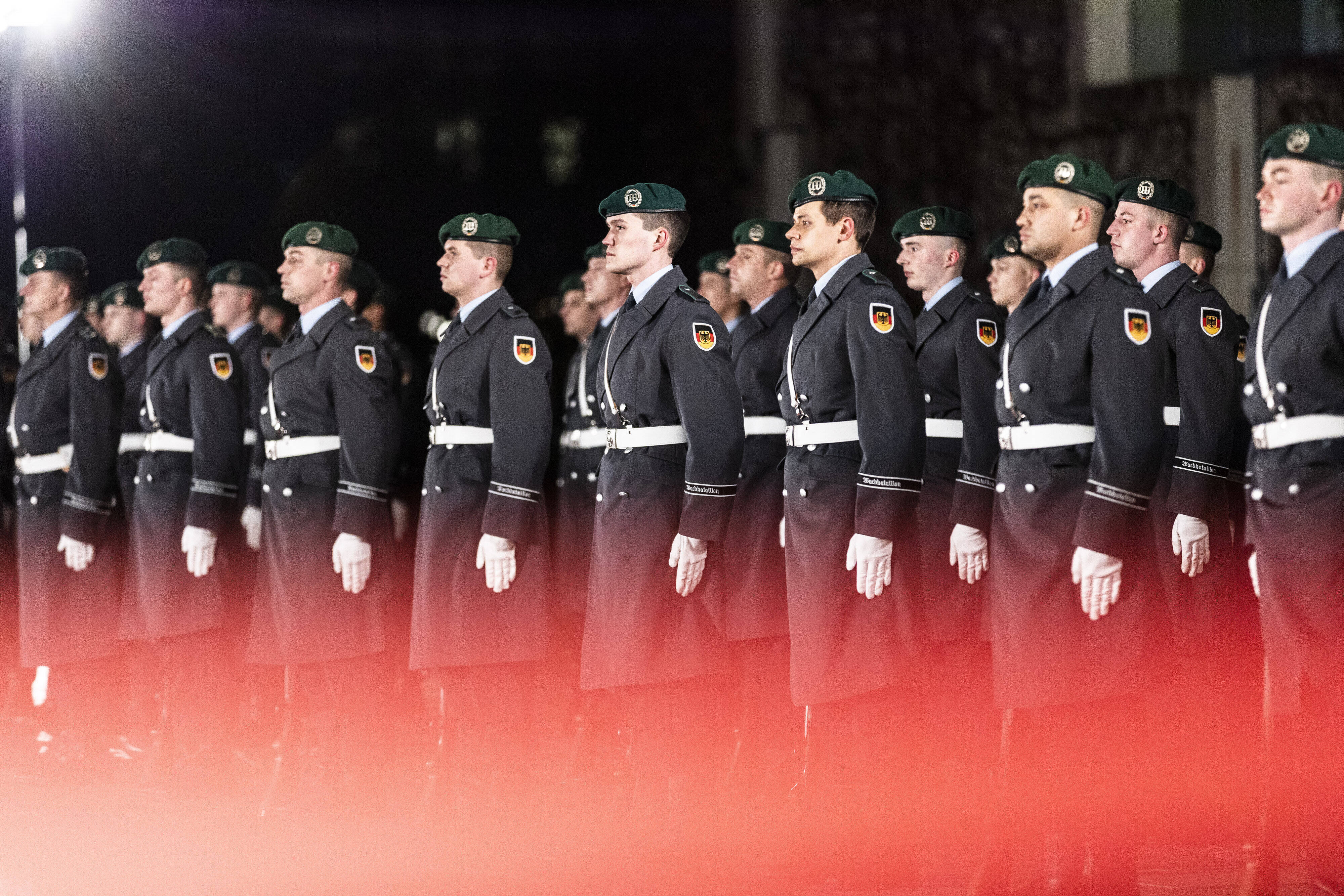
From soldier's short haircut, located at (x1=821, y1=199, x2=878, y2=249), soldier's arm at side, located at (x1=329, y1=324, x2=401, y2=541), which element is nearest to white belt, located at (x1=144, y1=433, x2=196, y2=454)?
soldier's arm at side, located at (x1=329, y1=324, x2=401, y2=541)

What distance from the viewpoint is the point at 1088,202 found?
4.84 m

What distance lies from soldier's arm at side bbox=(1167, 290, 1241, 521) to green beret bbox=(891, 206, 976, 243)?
939 mm

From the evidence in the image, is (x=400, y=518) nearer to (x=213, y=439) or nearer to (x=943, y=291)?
(x=213, y=439)

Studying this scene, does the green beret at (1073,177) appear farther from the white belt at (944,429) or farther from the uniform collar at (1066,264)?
the white belt at (944,429)

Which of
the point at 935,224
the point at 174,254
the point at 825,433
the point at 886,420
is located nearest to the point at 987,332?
the point at 935,224

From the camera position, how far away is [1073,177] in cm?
482

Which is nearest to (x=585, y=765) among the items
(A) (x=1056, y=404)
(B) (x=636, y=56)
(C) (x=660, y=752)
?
(C) (x=660, y=752)

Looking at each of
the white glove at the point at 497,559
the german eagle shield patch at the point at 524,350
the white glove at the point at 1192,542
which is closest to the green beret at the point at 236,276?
the german eagle shield patch at the point at 524,350

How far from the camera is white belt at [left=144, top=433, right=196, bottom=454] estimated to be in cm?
697

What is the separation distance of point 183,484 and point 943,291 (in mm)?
2864

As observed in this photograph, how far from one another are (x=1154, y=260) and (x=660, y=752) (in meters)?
2.11

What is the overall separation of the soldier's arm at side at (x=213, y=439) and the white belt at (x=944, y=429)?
2473 mm

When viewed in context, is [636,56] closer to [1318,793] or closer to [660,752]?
[660,752]

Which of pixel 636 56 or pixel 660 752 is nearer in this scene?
pixel 660 752
